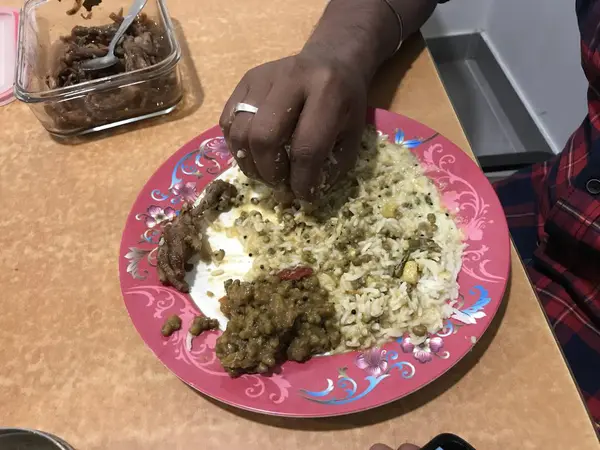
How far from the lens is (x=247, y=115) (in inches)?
39.9

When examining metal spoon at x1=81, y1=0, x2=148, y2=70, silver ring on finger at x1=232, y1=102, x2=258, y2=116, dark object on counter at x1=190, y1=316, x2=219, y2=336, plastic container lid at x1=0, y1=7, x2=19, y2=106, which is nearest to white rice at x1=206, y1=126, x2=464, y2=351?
dark object on counter at x1=190, y1=316, x2=219, y2=336

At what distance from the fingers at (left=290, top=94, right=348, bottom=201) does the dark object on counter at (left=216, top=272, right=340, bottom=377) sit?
224mm

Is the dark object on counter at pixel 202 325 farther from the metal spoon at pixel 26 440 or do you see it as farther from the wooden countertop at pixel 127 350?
the metal spoon at pixel 26 440

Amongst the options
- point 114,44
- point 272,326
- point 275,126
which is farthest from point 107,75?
point 272,326

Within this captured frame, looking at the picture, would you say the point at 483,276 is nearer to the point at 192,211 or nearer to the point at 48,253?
the point at 192,211

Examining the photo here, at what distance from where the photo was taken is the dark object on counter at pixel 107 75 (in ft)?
4.31

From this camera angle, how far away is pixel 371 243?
3.61 ft

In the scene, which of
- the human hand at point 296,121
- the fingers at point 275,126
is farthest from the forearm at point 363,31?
the fingers at point 275,126

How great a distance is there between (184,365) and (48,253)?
18.7 inches

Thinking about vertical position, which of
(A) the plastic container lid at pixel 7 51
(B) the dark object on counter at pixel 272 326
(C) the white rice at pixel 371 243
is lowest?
(C) the white rice at pixel 371 243

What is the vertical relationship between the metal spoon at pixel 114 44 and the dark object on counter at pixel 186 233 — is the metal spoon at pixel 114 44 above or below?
above

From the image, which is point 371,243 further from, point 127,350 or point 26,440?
point 26,440

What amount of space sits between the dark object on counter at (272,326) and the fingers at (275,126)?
9.5 inches

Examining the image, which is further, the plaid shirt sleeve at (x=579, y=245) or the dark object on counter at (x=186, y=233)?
the plaid shirt sleeve at (x=579, y=245)
